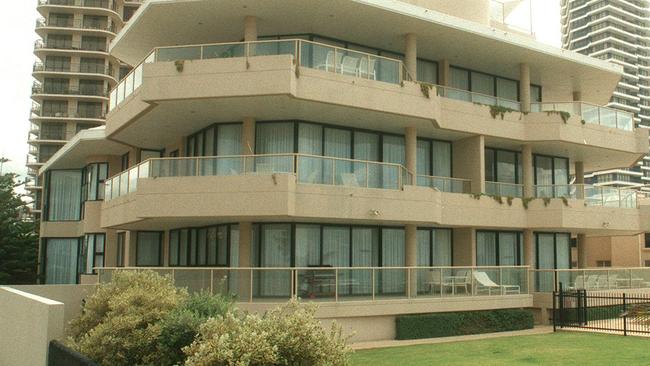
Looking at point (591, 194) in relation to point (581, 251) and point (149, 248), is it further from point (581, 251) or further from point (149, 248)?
point (149, 248)

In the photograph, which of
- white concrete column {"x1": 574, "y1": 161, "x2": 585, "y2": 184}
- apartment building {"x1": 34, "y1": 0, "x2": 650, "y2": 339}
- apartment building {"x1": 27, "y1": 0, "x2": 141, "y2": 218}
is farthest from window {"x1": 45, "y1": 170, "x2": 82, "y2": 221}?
apartment building {"x1": 27, "y1": 0, "x2": 141, "y2": 218}

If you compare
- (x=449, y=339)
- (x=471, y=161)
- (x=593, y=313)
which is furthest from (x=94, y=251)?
(x=593, y=313)

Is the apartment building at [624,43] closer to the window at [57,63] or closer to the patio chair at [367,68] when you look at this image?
the window at [57,63]

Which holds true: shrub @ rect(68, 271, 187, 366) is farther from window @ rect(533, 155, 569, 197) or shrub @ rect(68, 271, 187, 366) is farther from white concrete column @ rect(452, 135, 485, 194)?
window @ rect(533, 155, 569, 197)

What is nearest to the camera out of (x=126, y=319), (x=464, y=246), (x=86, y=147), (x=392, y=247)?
(x=126, y=319)

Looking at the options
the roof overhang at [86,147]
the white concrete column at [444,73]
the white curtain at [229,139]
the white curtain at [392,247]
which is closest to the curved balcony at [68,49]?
the roof overhang at [86,147]

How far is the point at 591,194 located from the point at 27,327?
26603mm

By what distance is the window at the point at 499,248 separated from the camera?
30344 mm

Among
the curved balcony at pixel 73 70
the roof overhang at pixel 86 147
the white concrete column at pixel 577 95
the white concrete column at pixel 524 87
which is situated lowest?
the roof overhang at pixel 86 147

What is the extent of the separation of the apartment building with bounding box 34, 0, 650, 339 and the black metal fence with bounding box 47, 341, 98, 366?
30.6 ft

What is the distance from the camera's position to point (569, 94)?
37094 mm

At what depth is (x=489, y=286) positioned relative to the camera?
25.2m

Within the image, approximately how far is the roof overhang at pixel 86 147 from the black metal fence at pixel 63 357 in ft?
71.5

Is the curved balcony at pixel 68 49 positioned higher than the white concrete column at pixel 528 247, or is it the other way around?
the curved balcony at pixel 68 49
